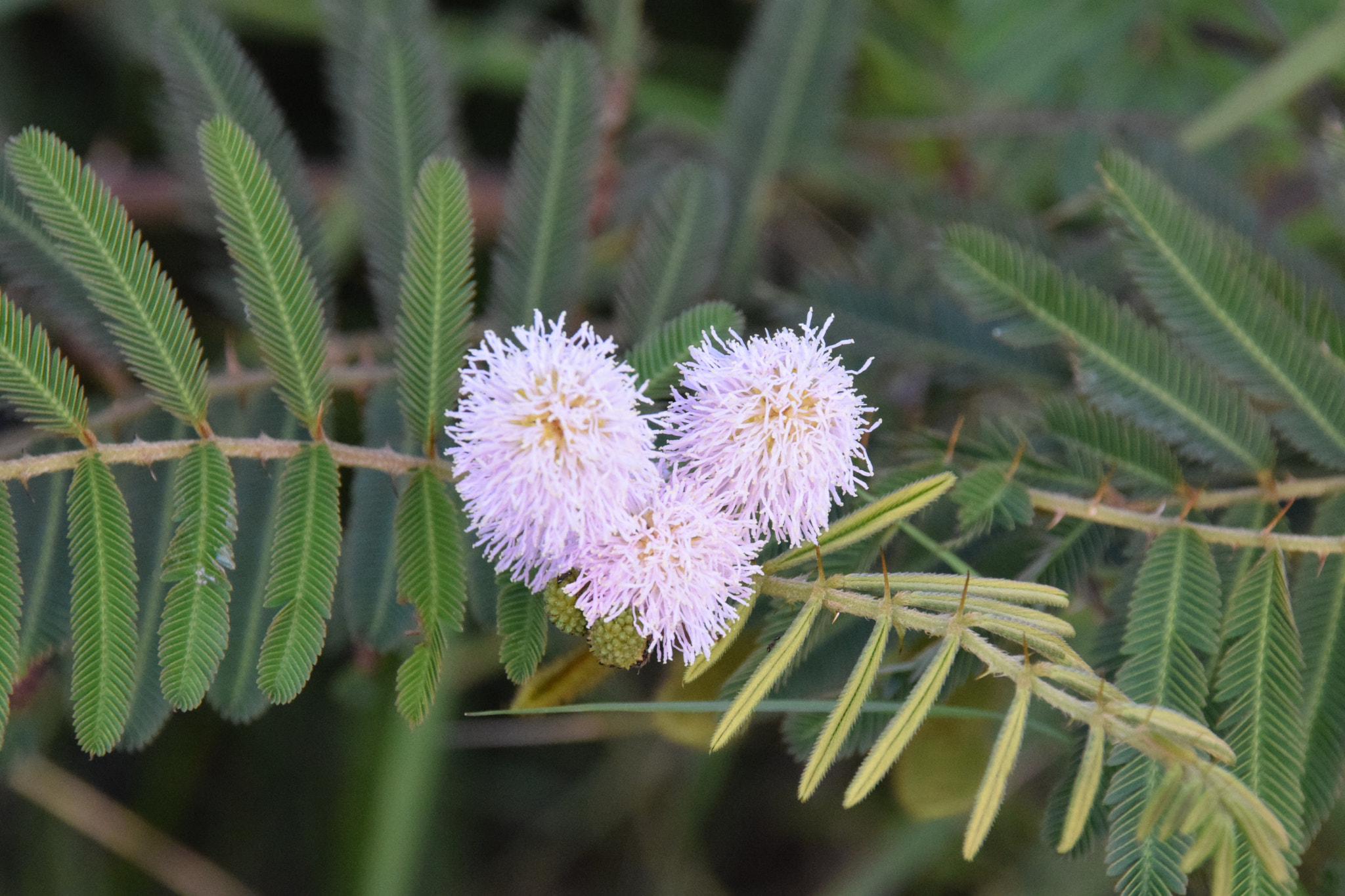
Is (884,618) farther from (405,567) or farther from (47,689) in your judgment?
(47,689)

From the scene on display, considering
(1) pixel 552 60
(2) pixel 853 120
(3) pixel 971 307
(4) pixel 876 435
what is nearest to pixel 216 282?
(1) pixel 552 60

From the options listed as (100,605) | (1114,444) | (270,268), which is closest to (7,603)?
(100,605)

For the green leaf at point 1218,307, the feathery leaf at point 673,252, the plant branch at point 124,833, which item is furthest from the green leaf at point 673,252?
the plant branch at point 124,833

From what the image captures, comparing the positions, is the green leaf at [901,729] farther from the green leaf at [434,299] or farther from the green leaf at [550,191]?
the green leaf at [550,191]

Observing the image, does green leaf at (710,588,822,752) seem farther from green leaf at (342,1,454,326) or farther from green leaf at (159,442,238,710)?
green leaf at (342,1,454,326)

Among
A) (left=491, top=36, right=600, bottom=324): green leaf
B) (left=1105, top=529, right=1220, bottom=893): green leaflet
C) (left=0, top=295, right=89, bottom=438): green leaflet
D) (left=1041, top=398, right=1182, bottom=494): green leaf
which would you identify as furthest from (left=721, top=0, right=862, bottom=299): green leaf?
(left=0, top=295, right=89, bottom=438): green leaflet

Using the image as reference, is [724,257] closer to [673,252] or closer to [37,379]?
[673,252]

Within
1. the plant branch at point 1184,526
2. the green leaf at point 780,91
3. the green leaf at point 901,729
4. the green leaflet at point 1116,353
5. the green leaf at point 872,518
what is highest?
the green leaf at point 780,91
